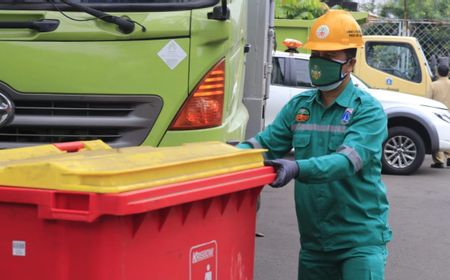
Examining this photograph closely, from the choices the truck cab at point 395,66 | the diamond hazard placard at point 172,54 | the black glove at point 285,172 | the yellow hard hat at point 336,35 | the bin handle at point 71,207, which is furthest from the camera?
the truck cab at point 395,66

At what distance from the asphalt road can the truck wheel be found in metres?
0.57

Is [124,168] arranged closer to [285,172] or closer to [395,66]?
[285,172]

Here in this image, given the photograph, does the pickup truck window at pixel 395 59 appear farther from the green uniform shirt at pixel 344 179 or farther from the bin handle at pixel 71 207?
the bin handle at pixel 71 207

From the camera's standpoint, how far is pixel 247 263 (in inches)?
127

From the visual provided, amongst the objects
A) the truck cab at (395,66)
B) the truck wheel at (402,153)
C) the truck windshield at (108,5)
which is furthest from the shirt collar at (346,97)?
the truck cab at (395,66)

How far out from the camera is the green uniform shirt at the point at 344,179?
3236mm

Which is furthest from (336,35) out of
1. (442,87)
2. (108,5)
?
(442,87)

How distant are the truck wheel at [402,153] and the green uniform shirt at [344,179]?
8546mm

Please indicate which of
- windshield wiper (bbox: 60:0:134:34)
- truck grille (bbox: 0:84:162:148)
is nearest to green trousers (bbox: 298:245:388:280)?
truck grille (bbox: 0:84:162:148)

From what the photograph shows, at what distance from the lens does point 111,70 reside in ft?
15.2

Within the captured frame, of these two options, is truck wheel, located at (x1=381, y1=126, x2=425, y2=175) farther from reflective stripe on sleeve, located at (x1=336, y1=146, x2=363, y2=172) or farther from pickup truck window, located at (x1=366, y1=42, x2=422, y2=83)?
reflective stripe on sleeve, located at (x1=336, y1=146, x2=363, y2=172)

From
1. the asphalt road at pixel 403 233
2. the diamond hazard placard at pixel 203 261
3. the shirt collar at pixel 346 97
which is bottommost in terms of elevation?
the asphalt road at pixel 403 233

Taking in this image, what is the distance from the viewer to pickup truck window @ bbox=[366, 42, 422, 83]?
14.1 meters

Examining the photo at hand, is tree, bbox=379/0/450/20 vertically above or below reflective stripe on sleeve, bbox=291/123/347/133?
above
